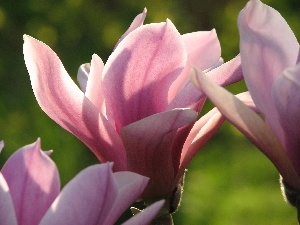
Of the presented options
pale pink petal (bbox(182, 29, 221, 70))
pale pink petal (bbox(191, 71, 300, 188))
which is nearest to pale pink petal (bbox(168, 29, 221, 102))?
pale pink petal (bbox(182, 29, 221, 70))

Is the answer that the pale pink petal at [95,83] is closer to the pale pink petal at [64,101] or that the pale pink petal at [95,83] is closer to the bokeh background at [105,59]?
the pale pink petal at [64,101]

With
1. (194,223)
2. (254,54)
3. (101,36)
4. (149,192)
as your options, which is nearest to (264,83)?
(254,54)

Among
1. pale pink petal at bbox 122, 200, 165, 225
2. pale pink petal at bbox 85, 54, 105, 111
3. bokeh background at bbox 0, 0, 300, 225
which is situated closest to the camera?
pale pink petal at bbox 122, 200, 165, 225

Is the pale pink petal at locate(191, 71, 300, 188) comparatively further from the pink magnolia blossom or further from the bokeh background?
A: the bokeh background

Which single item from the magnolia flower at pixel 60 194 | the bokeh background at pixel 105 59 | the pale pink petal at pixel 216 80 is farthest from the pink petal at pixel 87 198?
the bokeh background at pixel 105 59

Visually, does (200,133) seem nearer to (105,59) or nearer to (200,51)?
(200,51)

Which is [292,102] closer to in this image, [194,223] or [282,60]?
[282,60]

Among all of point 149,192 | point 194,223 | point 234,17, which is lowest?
point 194,223
